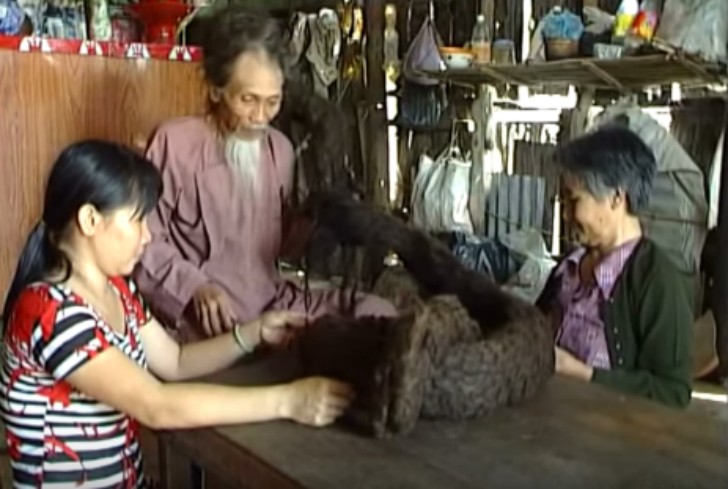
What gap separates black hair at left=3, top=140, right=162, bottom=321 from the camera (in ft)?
4.18

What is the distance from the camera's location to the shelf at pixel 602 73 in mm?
2781

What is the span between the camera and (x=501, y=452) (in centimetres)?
106

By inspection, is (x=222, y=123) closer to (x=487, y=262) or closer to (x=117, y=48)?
(x=117, y=48)

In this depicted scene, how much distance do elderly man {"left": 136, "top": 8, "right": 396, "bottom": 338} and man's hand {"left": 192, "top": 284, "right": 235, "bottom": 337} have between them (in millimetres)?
53

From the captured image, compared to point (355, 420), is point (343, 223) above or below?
above

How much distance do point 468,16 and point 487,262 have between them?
3.62 ft

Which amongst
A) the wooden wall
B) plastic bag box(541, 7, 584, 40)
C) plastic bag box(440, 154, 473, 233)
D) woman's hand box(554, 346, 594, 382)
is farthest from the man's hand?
plastic bag box(440, 154, 473, 233)

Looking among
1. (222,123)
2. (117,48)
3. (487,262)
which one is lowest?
(487,262)

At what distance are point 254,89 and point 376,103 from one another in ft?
7.46

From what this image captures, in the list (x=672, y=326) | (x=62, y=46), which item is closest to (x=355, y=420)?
(x=672, y=326)

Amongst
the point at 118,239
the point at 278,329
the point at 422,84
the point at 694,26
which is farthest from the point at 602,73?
the point at 118,239

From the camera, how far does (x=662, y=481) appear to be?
99cm

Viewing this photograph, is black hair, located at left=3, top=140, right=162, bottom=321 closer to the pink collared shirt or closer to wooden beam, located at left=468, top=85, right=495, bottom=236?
the pink collared shirt

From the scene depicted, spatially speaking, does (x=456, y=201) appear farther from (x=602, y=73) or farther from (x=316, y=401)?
(x=316, y=401)
